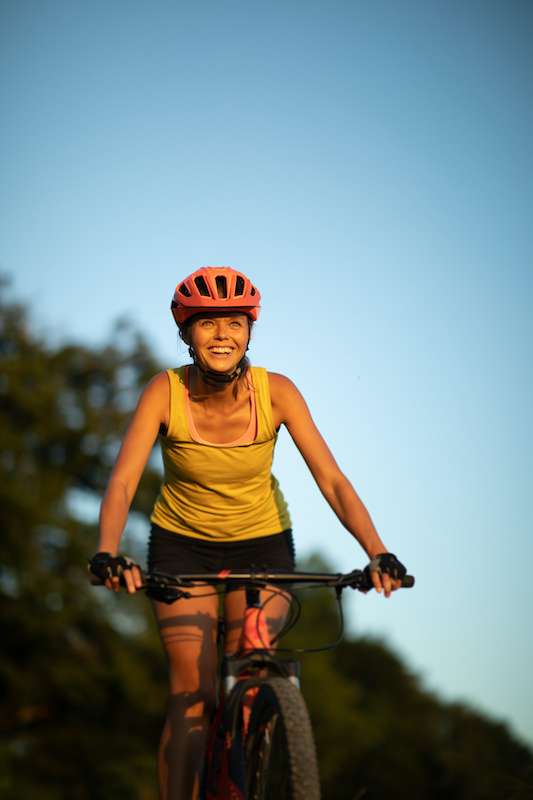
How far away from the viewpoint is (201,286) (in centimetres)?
478

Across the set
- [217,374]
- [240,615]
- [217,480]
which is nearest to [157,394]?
[217,374]

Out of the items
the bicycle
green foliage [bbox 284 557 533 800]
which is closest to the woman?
the bicycle

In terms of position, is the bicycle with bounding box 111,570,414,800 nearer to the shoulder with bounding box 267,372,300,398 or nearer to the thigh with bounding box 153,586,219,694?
the thigh with bounding box 153,586,219,694

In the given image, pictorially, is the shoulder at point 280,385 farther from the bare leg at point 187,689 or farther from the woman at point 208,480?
the bare leg at point 187,689

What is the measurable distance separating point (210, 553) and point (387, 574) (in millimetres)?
1224

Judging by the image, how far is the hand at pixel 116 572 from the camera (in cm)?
375

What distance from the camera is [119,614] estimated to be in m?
30.7

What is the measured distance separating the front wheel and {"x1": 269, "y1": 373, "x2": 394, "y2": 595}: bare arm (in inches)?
35.3

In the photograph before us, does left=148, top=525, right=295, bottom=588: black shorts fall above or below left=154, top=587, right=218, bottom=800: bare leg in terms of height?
above

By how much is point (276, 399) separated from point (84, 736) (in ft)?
87.2

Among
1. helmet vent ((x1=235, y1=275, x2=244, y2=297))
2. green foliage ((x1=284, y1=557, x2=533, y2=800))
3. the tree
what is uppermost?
helmet vent ((x1=235, y1=275, x2=244, y2=297))

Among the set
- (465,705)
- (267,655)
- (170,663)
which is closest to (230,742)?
(267,655)

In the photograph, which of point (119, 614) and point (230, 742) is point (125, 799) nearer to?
point (119, 614)

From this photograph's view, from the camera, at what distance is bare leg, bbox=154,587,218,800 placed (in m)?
A: 4.48
